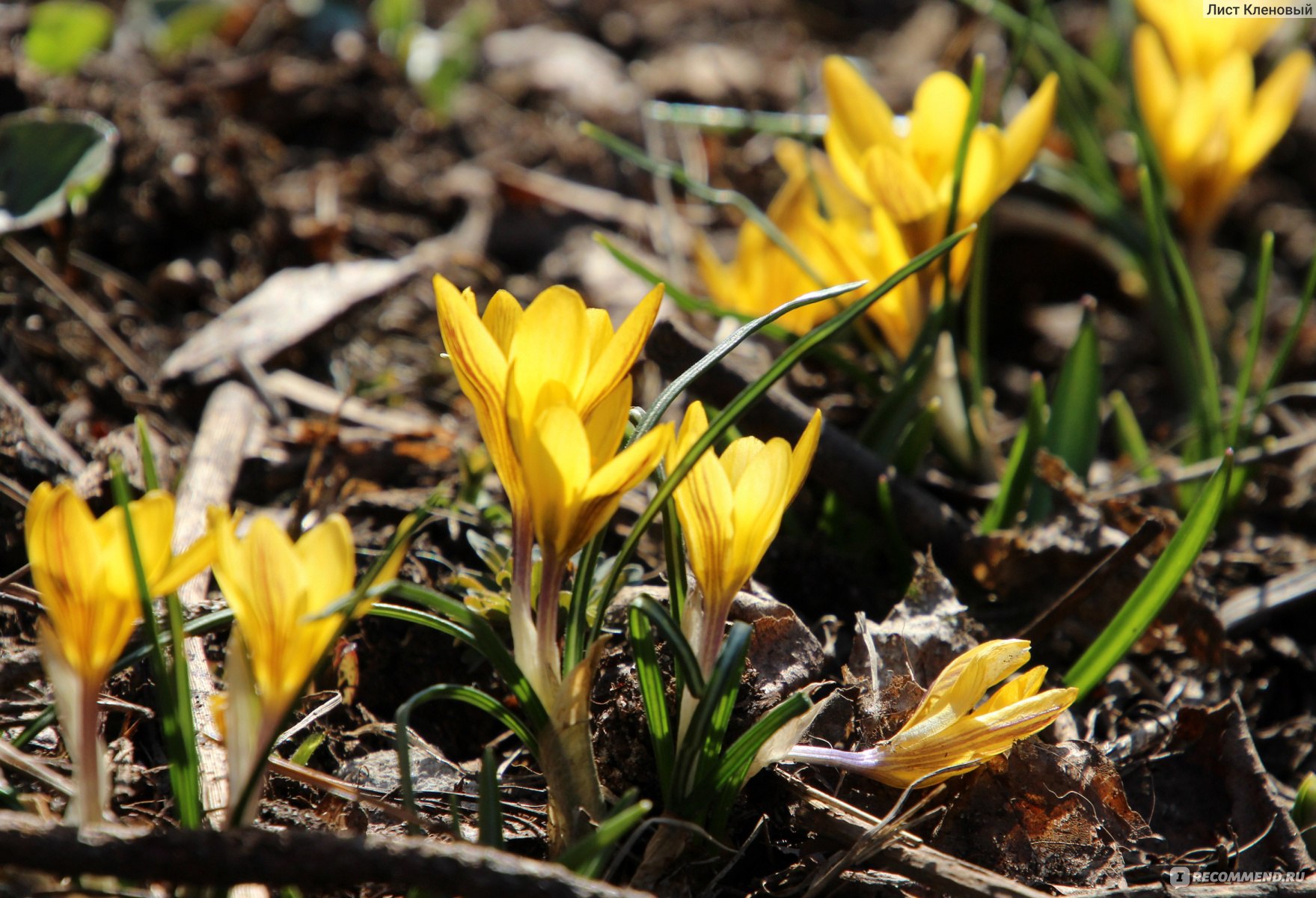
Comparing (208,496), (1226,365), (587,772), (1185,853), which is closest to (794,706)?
(587,772)

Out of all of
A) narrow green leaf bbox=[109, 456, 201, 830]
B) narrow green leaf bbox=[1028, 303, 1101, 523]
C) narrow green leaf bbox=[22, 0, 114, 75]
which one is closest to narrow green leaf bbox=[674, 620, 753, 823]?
narrow green leaf bbox=[109, 456, 201, 830]

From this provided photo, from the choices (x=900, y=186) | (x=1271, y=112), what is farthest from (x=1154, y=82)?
(x=900, y=186)

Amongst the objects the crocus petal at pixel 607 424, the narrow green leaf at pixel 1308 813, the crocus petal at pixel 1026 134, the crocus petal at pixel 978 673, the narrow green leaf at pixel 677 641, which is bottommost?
the narrow green leaf at pixel 1308 813

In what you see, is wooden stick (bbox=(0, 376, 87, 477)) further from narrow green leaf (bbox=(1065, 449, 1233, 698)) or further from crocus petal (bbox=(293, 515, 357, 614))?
narrow green leaf (bbox=(1065, 449, 1233, 698))

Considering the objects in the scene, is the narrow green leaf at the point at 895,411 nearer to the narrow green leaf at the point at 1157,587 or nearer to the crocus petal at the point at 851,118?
the crocus petal at the point at 851,118

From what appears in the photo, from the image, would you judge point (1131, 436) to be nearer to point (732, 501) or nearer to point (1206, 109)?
point (1206, 109)

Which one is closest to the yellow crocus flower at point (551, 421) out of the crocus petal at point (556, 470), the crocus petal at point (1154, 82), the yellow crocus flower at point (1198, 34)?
the crocus petal at point (556, 470)
